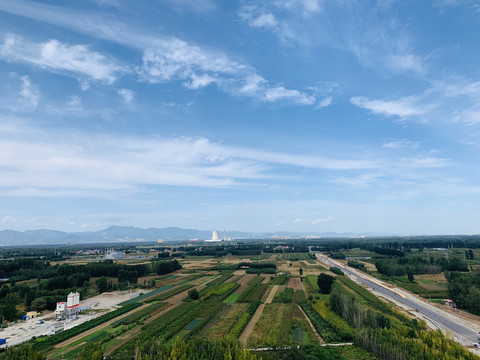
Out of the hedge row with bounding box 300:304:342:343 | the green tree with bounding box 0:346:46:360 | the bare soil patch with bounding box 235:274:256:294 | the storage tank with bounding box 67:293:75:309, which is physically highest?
the green tree with bounding box 0:346:46:360

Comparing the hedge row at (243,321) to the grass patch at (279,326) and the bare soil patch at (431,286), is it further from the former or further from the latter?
the bare soil patch at (431,286)

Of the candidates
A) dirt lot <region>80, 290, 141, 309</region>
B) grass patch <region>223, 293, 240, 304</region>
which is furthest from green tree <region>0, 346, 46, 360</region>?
grass patch <region>223, 293, 240, 304</region>

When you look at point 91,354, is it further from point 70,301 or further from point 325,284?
point 325,284

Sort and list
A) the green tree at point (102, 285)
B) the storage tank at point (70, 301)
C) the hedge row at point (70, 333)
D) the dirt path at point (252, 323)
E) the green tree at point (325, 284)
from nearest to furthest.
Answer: the hedge row at point (70, 333), the dirt path at point (252, 323), the storage tank at point (70, 301), the green tree at point (325, 284), the green tree at point (102, 285)

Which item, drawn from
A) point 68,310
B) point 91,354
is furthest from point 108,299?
point 91,354

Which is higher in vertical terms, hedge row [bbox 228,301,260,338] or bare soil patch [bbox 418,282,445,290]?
hedge row [bbox 228,301,260,338]

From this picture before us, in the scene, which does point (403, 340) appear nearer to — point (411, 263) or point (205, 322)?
point (205, 322)

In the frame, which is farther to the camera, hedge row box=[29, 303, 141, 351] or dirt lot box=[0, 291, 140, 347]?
dirt lot box=[0, 291, 140, 347]

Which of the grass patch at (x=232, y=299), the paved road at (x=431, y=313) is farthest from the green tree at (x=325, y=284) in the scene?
the grass patch at (x=232, y=299)

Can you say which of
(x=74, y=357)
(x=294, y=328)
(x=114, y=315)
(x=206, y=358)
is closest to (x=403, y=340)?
(x=294, y=328)

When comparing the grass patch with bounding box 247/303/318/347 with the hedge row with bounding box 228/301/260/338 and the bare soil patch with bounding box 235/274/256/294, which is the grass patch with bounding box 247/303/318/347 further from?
the bare soil patch with bounding box 235/274/256/294

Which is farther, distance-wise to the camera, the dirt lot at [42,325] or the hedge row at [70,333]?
the dirt lot at [42,325]
